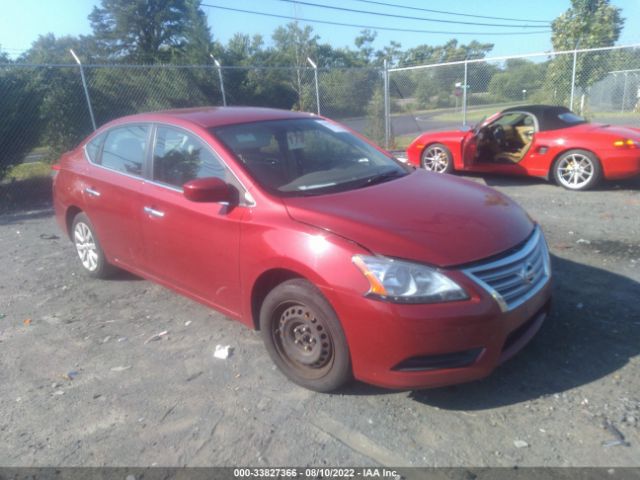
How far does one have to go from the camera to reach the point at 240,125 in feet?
12.4

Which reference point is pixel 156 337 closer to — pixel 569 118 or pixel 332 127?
pixel 332 127

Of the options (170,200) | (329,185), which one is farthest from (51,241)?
(329,185)

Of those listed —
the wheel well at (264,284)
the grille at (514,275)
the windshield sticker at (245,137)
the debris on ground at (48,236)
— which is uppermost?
the windshield sticker at (245,137)

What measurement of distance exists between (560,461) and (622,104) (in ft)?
78.1

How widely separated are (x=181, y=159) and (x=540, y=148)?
6374mm

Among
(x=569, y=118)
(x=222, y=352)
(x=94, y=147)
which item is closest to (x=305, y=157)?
(x=222, y=352)

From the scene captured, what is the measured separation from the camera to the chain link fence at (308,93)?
32.1 ft

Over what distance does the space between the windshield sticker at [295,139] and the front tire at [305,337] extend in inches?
52.9

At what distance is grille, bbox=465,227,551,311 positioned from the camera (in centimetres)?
259

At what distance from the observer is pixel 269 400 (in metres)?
2.97

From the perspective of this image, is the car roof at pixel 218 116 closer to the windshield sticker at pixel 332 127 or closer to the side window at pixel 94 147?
the windshield sticker at pixel 332 127

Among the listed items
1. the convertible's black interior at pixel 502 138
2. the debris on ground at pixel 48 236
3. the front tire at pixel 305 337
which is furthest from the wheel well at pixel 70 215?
the convertible's black interior at pixel 502 138

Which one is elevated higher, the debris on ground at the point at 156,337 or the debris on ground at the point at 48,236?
the debris on ground at the point at 48,236

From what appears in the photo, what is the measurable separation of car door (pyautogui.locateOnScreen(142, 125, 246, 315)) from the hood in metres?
0.55
